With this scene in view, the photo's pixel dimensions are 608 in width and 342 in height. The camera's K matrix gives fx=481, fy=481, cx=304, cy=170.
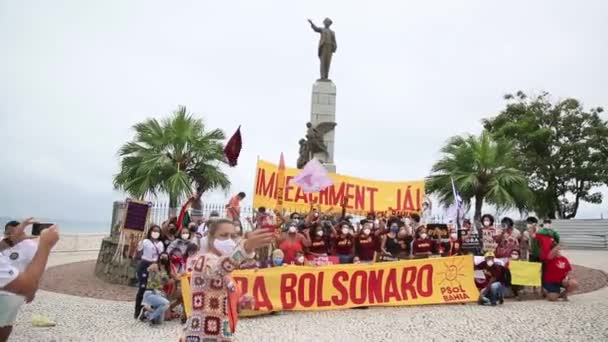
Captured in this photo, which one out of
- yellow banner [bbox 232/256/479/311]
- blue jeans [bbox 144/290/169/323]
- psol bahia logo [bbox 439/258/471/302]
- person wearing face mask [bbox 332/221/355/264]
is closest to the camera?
blue jeans [bbox 144/290/169/323]

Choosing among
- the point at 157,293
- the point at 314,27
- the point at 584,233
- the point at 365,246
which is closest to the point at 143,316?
the point at 157,293

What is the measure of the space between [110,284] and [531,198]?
17.8 meters

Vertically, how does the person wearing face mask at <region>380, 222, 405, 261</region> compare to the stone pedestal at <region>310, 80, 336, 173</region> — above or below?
below

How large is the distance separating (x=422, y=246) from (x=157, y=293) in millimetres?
5733

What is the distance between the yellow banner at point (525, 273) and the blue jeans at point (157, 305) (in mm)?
7278

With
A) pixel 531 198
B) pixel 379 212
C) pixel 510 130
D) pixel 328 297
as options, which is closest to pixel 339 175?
pixel 379 212

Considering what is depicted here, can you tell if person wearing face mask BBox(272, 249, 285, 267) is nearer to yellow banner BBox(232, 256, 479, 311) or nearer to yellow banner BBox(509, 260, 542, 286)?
yellow banner BBox(232, 256, 479, 311)

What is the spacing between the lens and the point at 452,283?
32.2ft

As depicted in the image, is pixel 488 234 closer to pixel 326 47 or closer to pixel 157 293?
pixel 157 293

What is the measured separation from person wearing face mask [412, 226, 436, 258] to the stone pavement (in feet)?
4.65

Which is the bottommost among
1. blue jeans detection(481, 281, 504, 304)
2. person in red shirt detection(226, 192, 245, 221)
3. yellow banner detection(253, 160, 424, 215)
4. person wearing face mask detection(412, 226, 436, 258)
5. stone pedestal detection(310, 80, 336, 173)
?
blue jeans detection(481, 281, 504, 304)

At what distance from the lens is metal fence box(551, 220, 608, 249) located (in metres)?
23.6

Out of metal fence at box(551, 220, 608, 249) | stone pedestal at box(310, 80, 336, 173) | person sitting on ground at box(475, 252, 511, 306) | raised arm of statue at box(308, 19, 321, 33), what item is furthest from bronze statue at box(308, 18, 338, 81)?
metal fence at box(551, 220, 608, 249)

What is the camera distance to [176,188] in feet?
53.8
